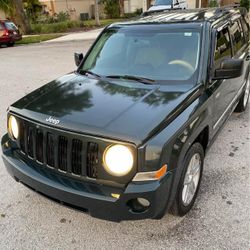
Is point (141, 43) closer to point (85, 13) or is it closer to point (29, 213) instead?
point (29, 213)

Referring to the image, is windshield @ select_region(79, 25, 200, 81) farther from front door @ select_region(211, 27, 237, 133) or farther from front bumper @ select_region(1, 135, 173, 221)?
front bumper @ select_region(1, 135, 173, 221)

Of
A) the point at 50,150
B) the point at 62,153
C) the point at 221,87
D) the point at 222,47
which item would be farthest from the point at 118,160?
the point at 222,47

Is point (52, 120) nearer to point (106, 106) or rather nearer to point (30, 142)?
point (30, 142)

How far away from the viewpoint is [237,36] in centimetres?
480

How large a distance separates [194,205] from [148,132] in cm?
121

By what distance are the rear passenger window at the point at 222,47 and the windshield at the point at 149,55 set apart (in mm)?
322

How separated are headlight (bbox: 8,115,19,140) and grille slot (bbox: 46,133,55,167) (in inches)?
20.6

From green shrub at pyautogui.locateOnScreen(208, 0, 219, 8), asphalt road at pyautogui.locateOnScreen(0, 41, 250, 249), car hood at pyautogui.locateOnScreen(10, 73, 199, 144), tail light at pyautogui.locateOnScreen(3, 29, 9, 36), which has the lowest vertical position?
tail light at pyautogui.locateOnScreen(3, 29, 9, 36)

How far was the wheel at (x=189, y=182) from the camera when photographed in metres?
2.84

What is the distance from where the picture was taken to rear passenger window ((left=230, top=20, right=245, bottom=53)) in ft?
15.0

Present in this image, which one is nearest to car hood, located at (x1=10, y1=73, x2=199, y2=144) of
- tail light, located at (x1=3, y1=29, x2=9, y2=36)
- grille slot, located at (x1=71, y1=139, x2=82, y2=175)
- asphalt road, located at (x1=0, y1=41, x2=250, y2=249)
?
grille slot, located at (x1=71, y1=139, x2=82, y2=175)

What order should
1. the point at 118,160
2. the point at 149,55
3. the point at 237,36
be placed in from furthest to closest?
the point at 237,36 < the point at 149,55 < the point at 118,160

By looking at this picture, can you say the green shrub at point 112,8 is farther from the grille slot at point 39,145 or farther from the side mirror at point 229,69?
the grille slot at point 39,145

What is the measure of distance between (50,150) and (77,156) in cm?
30
